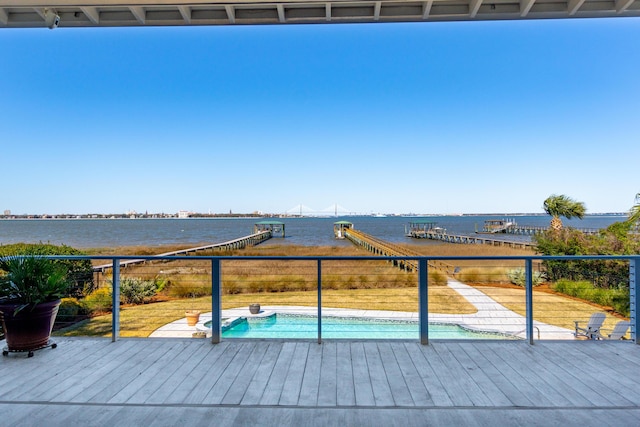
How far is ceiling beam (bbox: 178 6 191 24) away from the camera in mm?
2510

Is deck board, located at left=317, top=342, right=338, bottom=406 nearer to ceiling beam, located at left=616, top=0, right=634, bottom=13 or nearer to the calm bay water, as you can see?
ceiling beam, located at left=616, top=0, right=634, bottom=13

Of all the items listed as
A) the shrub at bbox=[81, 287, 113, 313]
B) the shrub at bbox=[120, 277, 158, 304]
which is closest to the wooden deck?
the shrub at bbox=[81, 287, 113, 313]

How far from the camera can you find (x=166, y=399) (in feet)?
6.40

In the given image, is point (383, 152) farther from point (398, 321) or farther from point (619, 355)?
point (619, 355)

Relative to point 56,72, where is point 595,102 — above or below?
below

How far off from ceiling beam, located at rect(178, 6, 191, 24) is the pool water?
5069 millimetres

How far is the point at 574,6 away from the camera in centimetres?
244

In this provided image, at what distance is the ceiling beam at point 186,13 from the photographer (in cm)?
251

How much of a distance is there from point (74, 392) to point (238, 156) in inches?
925

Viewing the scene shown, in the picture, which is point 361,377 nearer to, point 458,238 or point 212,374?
point 212,374

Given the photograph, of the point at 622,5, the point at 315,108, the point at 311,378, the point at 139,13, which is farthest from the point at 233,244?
the point at 622,5

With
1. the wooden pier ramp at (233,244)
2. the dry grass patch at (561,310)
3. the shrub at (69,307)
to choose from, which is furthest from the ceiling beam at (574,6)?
the wooden pier ramp at (233,244)

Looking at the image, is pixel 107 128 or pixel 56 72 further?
pixel 107 128

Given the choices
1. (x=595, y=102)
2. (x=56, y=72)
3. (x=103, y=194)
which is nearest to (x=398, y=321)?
(x=595, y=102)
